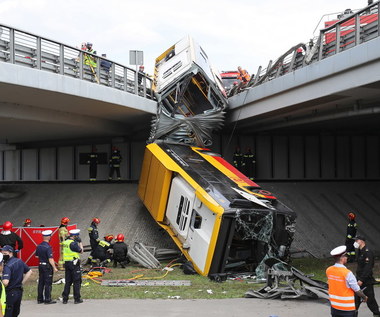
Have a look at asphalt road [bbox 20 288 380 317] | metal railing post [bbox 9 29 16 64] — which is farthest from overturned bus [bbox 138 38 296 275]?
metal railing post [bbox 9 29 16 64]

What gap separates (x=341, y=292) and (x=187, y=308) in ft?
11.7

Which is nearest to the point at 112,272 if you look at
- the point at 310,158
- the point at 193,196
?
the point at 193,196

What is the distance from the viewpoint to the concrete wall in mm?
23859

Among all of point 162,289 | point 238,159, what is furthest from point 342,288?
point 238,159

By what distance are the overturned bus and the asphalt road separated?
2.27 m

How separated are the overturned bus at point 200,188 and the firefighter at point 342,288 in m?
5.03

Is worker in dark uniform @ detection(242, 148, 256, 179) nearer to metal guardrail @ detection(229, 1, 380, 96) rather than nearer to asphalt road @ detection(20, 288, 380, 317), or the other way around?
metal guardrail @ detection(229, 1, 380, 96)

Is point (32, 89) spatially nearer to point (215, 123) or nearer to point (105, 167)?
point (215, 123)

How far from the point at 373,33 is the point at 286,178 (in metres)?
12.3

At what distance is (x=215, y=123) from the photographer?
18.4m

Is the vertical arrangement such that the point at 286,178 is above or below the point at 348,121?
below

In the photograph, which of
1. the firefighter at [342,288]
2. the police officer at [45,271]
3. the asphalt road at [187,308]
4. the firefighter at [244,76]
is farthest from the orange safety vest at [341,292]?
the firefighter at [244,76]

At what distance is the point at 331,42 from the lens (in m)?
13.8

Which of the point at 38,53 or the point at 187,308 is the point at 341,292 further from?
the point at 38,53
